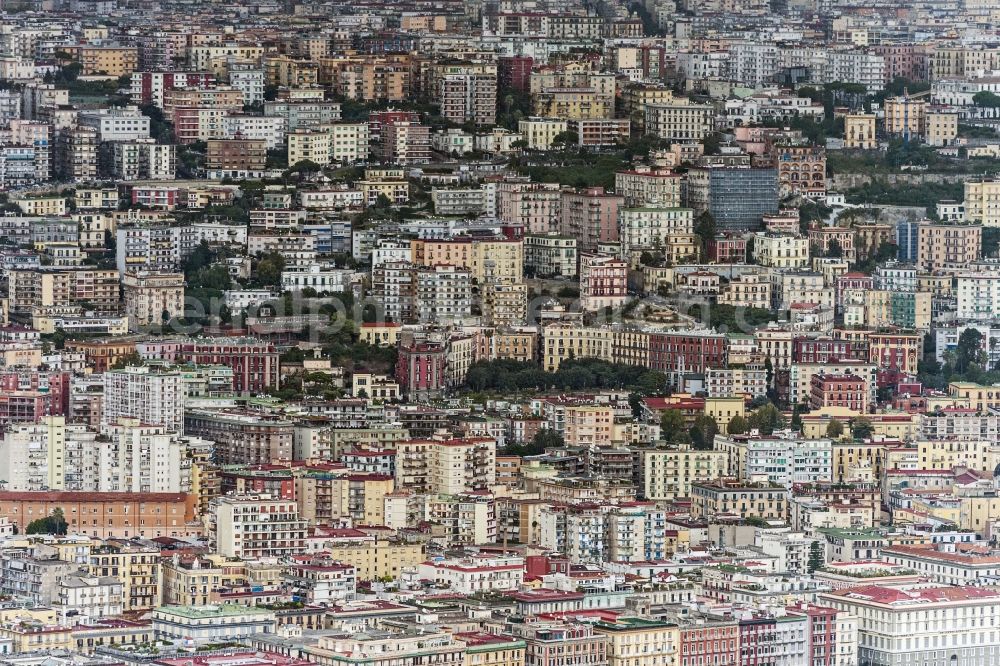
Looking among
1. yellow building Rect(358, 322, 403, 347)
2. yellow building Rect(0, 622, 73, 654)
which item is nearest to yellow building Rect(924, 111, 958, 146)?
yellow building Rect(358, 322, 403, 347)

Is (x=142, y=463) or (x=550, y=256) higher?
(x=550, y=256)

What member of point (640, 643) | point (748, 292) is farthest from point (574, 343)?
point (640, 643)

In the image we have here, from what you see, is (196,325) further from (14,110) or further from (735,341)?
(14,110)

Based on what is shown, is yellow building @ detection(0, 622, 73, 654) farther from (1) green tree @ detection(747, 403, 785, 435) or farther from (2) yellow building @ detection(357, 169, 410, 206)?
(2) yellow building @ detection(357, 169, 410, 206)

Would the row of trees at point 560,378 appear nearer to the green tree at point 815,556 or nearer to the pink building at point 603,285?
the pink building at point 603,285

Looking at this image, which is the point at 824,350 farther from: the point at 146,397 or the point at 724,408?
the point at 146,397
